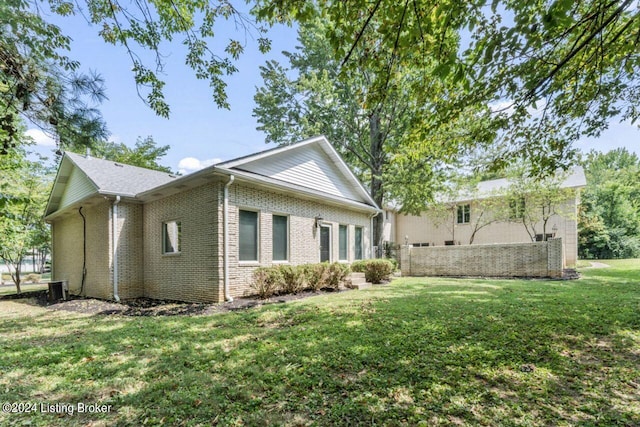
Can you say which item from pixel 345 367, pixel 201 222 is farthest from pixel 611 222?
pixel 345 367

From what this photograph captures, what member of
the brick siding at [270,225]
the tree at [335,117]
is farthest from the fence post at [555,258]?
the brick siding at [270,225]

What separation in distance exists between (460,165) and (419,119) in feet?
48.8

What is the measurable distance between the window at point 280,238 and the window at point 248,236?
80 centimetres

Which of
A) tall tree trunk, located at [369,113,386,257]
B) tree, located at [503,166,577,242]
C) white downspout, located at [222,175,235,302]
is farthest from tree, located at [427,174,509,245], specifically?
white downspout, located at [222,175,235,302]

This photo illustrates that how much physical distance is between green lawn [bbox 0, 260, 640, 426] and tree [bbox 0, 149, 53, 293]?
320 inches

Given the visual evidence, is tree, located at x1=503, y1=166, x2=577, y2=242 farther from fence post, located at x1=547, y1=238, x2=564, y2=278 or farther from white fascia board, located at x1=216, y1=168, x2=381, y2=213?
white fascia board, located at x1=216, y1=168, x2=381, y2=213

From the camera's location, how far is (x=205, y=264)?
8.77m

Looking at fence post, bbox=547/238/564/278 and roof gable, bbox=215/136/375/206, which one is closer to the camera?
roof gable, bbox=215/136/375/206

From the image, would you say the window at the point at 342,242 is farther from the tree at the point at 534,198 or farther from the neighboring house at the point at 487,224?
the tree at the point at 534,198

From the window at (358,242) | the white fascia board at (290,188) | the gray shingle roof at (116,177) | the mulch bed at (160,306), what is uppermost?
the gray shingle roof at (116,177)

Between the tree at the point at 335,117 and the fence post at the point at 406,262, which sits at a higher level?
the tree at the point at 335,117

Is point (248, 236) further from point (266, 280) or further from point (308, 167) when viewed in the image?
point (308, 167)

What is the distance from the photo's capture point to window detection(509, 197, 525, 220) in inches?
762

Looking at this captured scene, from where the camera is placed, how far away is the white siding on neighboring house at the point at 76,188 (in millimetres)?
11363
